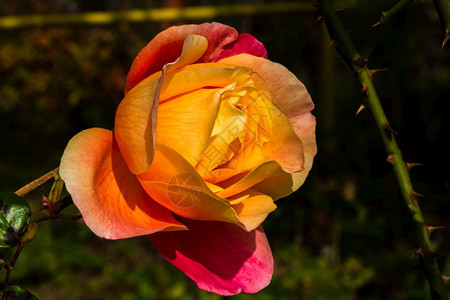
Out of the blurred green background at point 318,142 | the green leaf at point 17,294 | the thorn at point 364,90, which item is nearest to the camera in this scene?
the green leaf at point 17,294

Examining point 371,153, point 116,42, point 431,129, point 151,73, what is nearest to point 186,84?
point 151,73

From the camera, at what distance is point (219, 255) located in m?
0.51

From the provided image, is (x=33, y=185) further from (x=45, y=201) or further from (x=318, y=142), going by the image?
(x=318, y=142)

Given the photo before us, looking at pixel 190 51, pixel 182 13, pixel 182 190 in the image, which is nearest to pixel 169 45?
pixel 190 51

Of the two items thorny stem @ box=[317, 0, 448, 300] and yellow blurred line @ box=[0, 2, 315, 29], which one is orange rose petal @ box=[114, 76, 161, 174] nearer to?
thorny stem @ box=[317, 0, 448, 300]

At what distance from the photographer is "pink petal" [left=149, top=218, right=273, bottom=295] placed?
490 millimetres

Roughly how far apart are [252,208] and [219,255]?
0.06 m

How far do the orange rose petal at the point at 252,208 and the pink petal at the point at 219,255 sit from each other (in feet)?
0.10

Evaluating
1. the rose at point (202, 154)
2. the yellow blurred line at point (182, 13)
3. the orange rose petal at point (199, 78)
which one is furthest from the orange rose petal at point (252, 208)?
the yellow blurred line at point (182, 13)

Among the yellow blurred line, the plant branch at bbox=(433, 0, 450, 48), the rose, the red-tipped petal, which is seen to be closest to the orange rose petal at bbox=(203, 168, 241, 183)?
the rose

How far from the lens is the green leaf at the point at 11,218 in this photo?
16.7 inches

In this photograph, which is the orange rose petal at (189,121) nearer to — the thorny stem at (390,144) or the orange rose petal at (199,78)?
the orange rose petal at (199,78)

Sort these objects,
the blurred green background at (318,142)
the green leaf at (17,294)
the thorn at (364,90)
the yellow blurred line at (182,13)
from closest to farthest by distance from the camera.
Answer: the green leaf at (17,294), the thorn at (364,90), the blurred green background at (318,142), the yellow blurred line at (182,13)

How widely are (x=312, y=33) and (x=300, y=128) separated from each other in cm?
227
